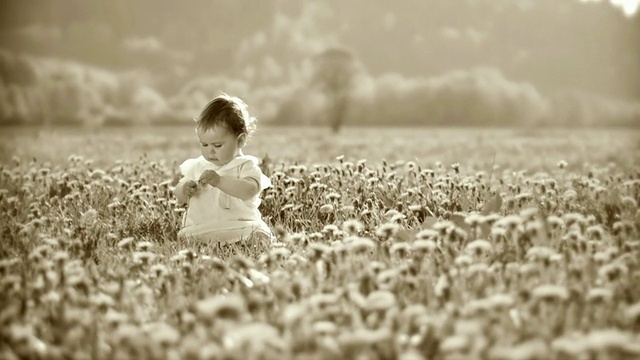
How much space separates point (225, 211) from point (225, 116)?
0.72 metres

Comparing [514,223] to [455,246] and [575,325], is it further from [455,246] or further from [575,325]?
[575,325]

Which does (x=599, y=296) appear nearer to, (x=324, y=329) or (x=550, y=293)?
(x=550, y=293)

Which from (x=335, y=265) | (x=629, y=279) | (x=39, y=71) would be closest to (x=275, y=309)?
(x=335, y=265)

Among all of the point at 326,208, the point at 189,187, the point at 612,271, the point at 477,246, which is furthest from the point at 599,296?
the point at 189,187

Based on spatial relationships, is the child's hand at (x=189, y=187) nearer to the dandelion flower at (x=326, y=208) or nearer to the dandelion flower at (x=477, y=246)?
the dandelion flower at (x=326, y=208)

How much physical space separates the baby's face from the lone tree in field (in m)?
17.3

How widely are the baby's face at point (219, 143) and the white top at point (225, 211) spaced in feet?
0.27

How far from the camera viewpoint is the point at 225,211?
5.38 meters

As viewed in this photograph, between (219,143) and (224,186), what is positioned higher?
(219,143)

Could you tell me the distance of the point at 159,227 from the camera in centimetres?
568

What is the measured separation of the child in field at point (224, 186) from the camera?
203 inches

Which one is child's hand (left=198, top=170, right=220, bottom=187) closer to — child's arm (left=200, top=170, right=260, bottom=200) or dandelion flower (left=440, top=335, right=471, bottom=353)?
child's arm (left=200, top=170, right=260, bottom=200)

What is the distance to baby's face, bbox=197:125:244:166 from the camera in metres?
5.19

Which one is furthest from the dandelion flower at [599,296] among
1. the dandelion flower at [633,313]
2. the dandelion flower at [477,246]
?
the dandelion flower at [477,246]
